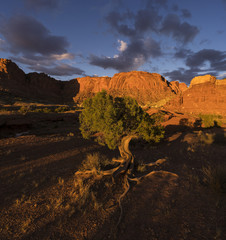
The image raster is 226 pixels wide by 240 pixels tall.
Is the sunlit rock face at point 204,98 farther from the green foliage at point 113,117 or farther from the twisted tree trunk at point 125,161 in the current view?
the twisted tree trunk at point 125,161

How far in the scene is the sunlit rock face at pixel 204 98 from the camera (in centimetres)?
2650

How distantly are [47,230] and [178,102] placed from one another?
34634 mm

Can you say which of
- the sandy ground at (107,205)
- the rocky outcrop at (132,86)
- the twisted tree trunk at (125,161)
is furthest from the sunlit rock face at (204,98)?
the rocky outcrop at (132,86)

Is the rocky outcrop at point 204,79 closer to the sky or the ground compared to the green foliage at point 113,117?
closer to the sky

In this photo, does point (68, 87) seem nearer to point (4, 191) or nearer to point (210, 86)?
point (210, 86)

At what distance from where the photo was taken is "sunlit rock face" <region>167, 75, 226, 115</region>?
2650 centimetres

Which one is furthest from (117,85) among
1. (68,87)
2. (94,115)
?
(94,115)

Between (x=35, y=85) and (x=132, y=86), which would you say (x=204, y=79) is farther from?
(x=35, y=85)

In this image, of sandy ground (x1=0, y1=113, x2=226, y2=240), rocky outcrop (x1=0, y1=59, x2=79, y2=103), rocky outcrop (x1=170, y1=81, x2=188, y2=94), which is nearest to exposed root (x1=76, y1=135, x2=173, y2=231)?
sandy ground (x1=0, y1=113, x2=226, y2=240)

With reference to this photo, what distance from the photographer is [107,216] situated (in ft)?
12.5

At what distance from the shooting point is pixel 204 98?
28359 mm

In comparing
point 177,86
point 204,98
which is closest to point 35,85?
point 204,98

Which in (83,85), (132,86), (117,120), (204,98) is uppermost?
(83,85)

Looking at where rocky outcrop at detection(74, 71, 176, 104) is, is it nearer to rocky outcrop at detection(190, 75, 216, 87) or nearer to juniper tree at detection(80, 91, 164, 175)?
rocky outcrop at detection(190, 75, 216, 87)
